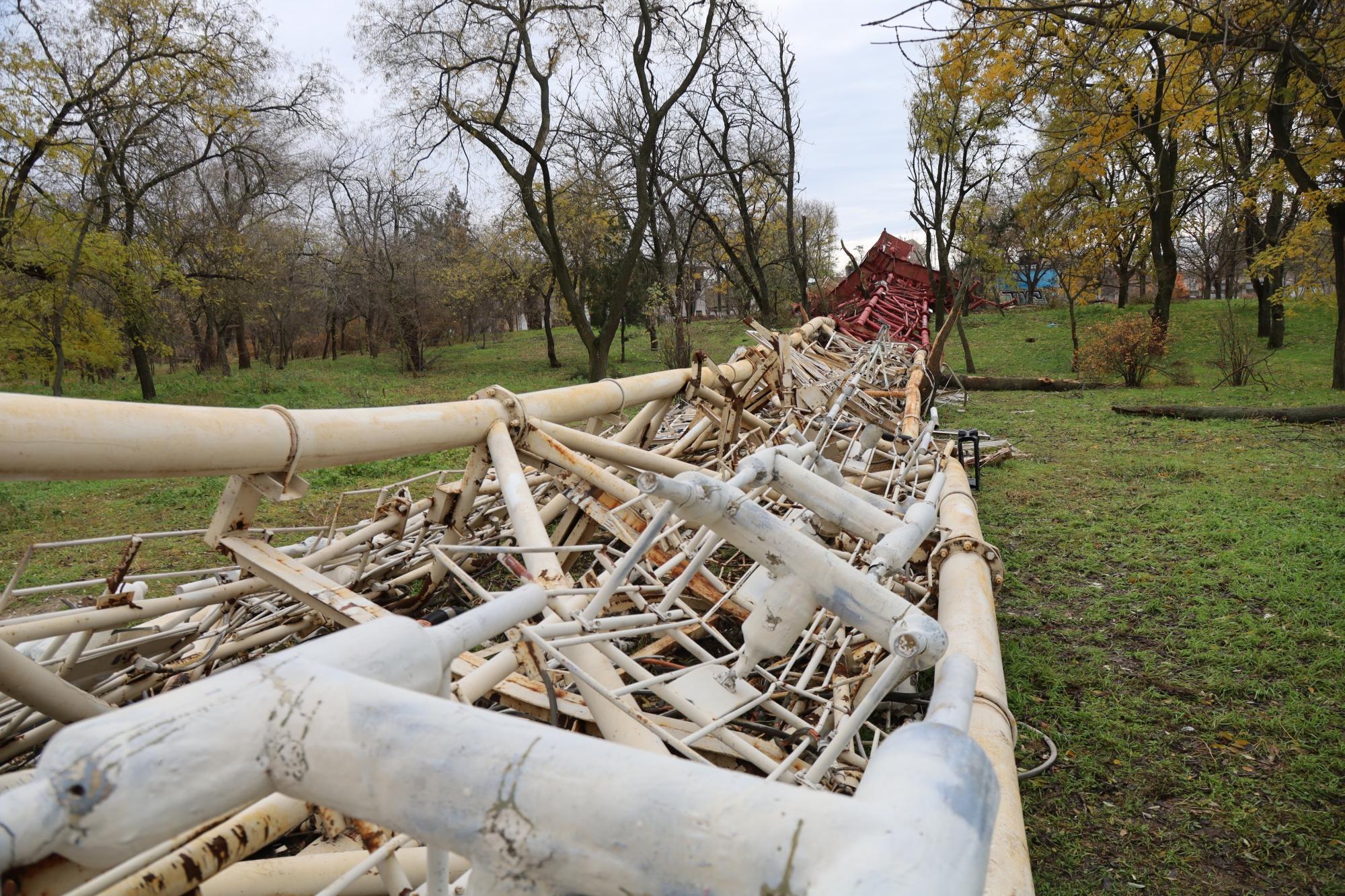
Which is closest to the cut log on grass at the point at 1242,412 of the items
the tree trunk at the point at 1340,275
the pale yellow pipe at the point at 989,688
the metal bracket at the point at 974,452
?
the tree trunk at the point at 1340,275

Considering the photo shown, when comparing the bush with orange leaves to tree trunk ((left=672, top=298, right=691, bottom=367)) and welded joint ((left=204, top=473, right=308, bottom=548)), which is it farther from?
welded joint ((left=204, top=473, right=308, bottom=548))

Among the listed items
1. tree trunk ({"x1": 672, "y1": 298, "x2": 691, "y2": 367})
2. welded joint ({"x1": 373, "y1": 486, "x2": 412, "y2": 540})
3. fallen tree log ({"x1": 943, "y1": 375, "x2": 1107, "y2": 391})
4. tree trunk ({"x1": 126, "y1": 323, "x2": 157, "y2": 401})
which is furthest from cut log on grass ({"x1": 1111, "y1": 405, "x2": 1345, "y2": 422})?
tree trunk ({"x1": 126, "y1": 323, "x2": 157, "y2": 401})

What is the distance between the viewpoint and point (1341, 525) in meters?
5.16

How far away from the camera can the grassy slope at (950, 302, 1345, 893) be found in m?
2.47

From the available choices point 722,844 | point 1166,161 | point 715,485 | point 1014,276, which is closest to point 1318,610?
point 715,485

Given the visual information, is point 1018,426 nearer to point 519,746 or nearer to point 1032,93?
point 1032,93

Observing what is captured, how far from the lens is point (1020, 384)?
13547 mm

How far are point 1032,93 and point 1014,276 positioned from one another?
30.9 metres

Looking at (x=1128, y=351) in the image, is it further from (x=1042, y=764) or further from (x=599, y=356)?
(x=1042, y=764)

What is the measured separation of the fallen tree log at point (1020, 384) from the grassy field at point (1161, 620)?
2704 millimetres

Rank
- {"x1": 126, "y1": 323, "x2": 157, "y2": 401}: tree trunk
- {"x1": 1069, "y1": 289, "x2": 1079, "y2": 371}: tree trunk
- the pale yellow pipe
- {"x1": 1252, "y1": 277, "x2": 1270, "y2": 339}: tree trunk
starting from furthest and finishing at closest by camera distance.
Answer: {"x1": 1252, "y1": 277, "x2": 1270, "y2": 339}: tree trunk
{"x1": 1069, "y1": 289, "x2": 1079, "y2": 371}: tree trunk
{"x1": 126, "y1": 323, "x2": 157, "y2": 401}: tree trunk
the pale yellow pipe

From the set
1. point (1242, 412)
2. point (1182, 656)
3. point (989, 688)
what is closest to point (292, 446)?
point (989, 688)

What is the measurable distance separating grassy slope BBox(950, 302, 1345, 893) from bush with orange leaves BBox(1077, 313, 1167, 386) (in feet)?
17.9

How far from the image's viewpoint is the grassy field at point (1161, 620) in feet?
8.21
